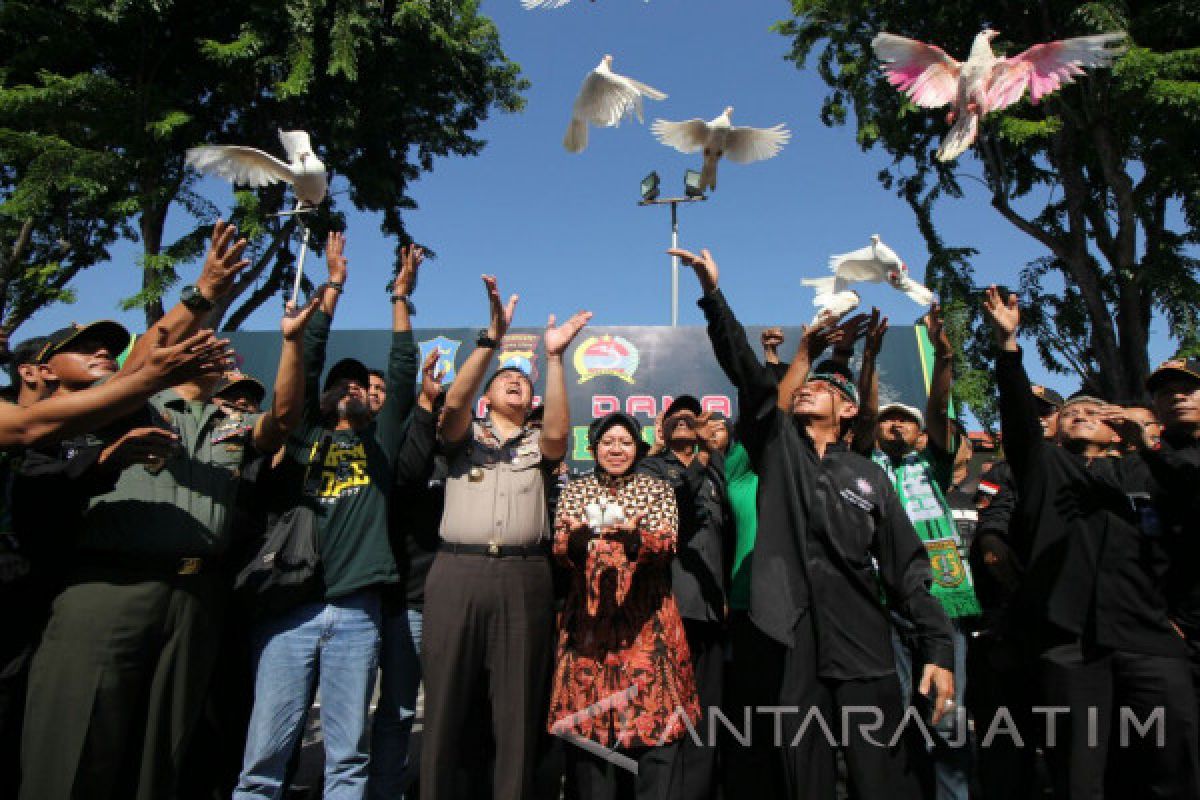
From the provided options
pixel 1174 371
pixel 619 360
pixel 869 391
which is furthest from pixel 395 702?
pixel 619 360

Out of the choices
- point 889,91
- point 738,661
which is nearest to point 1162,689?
point 738,661

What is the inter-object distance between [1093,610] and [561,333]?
7.76 ft

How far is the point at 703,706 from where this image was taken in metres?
2.88

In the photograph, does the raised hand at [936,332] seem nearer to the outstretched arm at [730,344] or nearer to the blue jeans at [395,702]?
the outstretched arm at [730,344]

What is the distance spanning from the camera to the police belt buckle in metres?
2.50

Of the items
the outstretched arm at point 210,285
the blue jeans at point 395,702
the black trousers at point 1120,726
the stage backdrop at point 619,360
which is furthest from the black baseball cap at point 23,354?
the stage backdrop at point 619,360

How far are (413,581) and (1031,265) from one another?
45.4 feet

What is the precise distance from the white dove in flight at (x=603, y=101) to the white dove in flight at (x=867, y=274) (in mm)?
1497

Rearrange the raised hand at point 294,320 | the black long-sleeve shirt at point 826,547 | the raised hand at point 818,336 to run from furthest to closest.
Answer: the raised hand at point 294,320 < the raised hand at point 818,336 < the black long-sleeve shirt at point 826,547

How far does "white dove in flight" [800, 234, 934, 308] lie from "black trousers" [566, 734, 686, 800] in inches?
96.2

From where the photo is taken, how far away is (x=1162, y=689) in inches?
93.9

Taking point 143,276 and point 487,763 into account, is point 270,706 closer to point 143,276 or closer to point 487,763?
point 487,763

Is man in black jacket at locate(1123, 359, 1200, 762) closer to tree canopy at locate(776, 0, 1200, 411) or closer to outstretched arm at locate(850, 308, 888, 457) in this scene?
outstretched arm at locate(850, 308, 888, 457)

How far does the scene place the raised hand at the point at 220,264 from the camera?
8.41 feet
